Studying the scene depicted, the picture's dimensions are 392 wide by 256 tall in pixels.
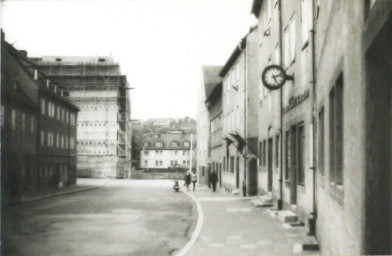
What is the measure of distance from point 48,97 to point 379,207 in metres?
43.4

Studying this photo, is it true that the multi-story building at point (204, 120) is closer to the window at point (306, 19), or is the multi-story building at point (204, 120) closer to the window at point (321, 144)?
the window at point (306, 19)

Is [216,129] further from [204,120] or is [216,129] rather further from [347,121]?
[347,121]

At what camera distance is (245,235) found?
1391 cm

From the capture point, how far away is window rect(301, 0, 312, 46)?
13742 mm

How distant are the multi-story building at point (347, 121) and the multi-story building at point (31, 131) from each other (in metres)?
18.5

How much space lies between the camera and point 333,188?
8172 millimetres

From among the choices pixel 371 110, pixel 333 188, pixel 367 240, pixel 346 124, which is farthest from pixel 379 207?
pixel 333 188

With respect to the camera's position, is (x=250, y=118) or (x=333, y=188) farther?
(x=250, y=118)

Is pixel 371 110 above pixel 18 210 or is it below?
above

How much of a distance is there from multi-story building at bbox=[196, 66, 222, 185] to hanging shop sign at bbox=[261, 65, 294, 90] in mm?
34063

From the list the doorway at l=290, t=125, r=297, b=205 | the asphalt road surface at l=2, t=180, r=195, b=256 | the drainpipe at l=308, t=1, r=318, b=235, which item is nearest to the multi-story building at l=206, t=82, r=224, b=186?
the asphalt road surface at l=2, t=180, r=195, b=256

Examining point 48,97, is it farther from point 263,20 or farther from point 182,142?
point 182,142

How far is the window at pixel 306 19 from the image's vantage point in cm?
1374

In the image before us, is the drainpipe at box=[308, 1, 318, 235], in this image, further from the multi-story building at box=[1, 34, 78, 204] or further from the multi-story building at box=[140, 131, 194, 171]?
the multi-story building at box=[140, 131, 194, 171]
